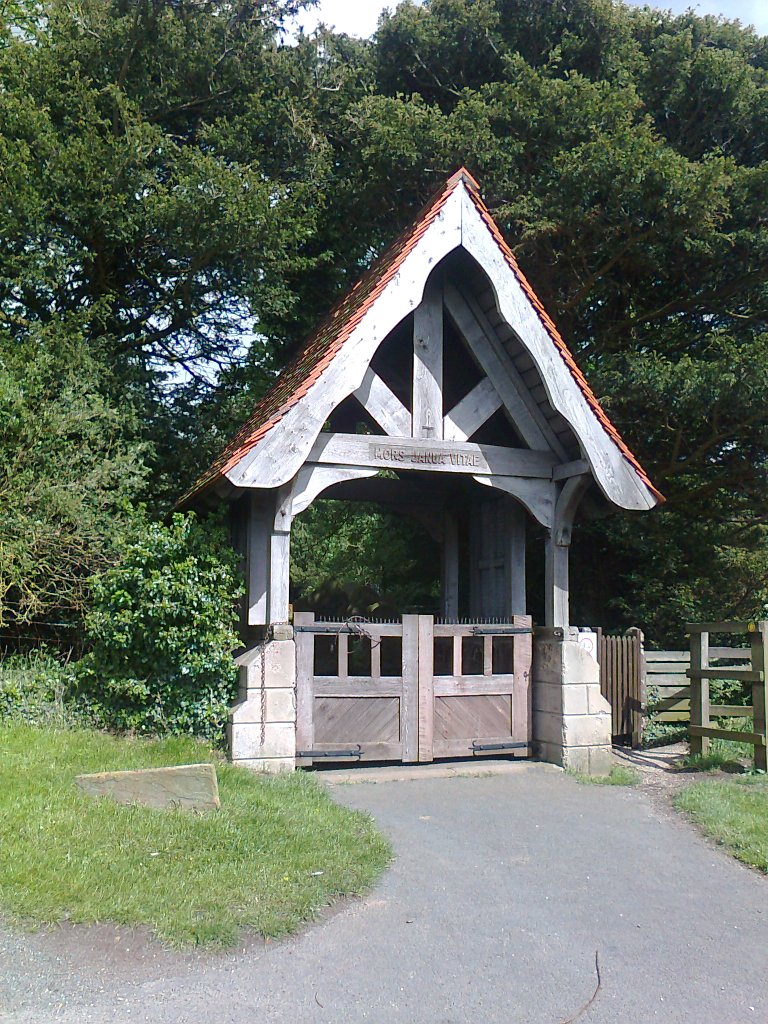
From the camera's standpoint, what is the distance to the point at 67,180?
12602mm

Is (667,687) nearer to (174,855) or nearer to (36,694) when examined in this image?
(36,694)

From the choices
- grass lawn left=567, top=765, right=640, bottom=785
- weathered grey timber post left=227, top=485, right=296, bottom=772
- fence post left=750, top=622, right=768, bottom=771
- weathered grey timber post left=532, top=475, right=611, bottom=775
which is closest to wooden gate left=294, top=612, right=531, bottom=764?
weathered grey timber post left=532, top=475, right=611, bottom=775

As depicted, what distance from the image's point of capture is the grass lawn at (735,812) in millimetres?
7070

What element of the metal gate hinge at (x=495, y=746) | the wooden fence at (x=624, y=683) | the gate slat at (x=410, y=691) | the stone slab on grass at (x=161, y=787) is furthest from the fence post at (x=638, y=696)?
the stone slab on grass at (x=161, y=787)

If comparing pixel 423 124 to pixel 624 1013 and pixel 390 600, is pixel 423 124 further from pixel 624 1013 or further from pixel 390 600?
pixel 624 1013

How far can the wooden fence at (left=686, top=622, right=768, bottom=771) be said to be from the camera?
9.77 m

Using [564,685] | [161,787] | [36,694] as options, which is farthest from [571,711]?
[36,694]

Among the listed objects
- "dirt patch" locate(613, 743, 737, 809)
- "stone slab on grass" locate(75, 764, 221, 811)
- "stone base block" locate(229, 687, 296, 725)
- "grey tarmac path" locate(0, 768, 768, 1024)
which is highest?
"stone base block" locate(229, 687, 296, 725)

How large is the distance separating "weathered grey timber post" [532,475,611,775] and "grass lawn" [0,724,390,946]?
3200 millimetres

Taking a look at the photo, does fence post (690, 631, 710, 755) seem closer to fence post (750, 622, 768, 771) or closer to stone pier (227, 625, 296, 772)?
fence post (750, 622, 768, 771)

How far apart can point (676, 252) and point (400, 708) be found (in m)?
9.90

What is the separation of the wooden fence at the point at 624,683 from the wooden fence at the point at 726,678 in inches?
57.1

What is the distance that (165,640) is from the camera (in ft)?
29.1

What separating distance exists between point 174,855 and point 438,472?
17.9 feet
